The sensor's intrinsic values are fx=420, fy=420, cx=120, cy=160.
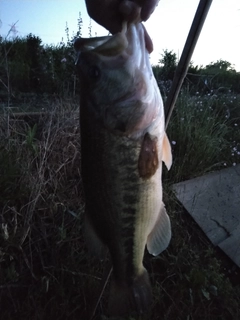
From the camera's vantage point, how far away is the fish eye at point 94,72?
139cm

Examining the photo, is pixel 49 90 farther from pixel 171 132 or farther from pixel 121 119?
pixel 121 119

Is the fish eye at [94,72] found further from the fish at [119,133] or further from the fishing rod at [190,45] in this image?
the fishing rod at [190,45]

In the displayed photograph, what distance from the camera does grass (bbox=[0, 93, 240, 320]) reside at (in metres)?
3.15

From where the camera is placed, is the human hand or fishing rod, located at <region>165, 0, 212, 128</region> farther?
fishing rod, located at <region>165, 0, 212, 128</region>

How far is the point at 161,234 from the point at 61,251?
1.87m

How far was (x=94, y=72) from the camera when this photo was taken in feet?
4.56

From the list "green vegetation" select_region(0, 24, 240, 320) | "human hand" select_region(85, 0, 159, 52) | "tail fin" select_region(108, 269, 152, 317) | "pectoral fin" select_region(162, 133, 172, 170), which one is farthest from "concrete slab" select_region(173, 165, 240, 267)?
"human hand" select_region(85, 0, 159, 52)

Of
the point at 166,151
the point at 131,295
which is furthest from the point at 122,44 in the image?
the point at 131,295

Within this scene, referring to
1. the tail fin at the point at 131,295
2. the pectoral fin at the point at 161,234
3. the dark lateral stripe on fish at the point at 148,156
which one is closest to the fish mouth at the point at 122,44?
the dark lateral stripe on fish at the point at 148,156

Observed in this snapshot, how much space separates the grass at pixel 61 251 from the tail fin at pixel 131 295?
1363 millimetres

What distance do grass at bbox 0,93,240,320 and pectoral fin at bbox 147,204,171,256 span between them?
1.60 meters

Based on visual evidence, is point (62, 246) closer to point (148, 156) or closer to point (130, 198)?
point (130, 198)

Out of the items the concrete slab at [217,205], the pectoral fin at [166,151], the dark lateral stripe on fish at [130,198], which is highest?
the pectoral fin at [166,151]

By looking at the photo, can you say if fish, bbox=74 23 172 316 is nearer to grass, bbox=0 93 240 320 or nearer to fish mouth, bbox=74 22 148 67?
fish mouth, bbox=74 22 148 67
